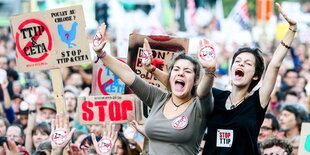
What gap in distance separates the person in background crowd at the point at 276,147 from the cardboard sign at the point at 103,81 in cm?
160

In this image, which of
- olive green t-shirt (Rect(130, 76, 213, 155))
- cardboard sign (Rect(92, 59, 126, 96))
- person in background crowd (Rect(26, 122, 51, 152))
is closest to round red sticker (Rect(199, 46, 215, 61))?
olive green t-shirt (Rect(130, 76, 213, 155))

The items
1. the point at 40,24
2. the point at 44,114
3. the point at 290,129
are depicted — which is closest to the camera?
the point at 40,24

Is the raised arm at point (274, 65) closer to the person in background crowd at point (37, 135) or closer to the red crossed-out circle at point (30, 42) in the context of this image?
the red crossed-out circle at point (30, 42)

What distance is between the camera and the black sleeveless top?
5.34 meters

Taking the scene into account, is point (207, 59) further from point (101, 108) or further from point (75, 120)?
point (75, 120)

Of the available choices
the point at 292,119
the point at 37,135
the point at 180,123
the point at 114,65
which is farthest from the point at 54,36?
the point at 292,119

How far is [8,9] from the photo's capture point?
34312 mm

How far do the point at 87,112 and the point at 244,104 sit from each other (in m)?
2.07

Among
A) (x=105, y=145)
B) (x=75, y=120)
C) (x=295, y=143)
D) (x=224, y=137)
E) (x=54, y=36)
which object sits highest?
(x=54, y=36)

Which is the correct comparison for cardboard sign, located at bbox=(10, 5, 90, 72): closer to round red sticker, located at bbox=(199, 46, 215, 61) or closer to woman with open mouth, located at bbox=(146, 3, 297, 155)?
woman with open mouth, located at bbox=(146, 3, 297, 155)

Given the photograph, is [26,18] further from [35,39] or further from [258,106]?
[258,106]

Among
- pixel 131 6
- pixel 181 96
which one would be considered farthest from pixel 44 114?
pixel 131 6

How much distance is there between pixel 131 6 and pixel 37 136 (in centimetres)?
2674

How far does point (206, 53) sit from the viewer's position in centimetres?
523
